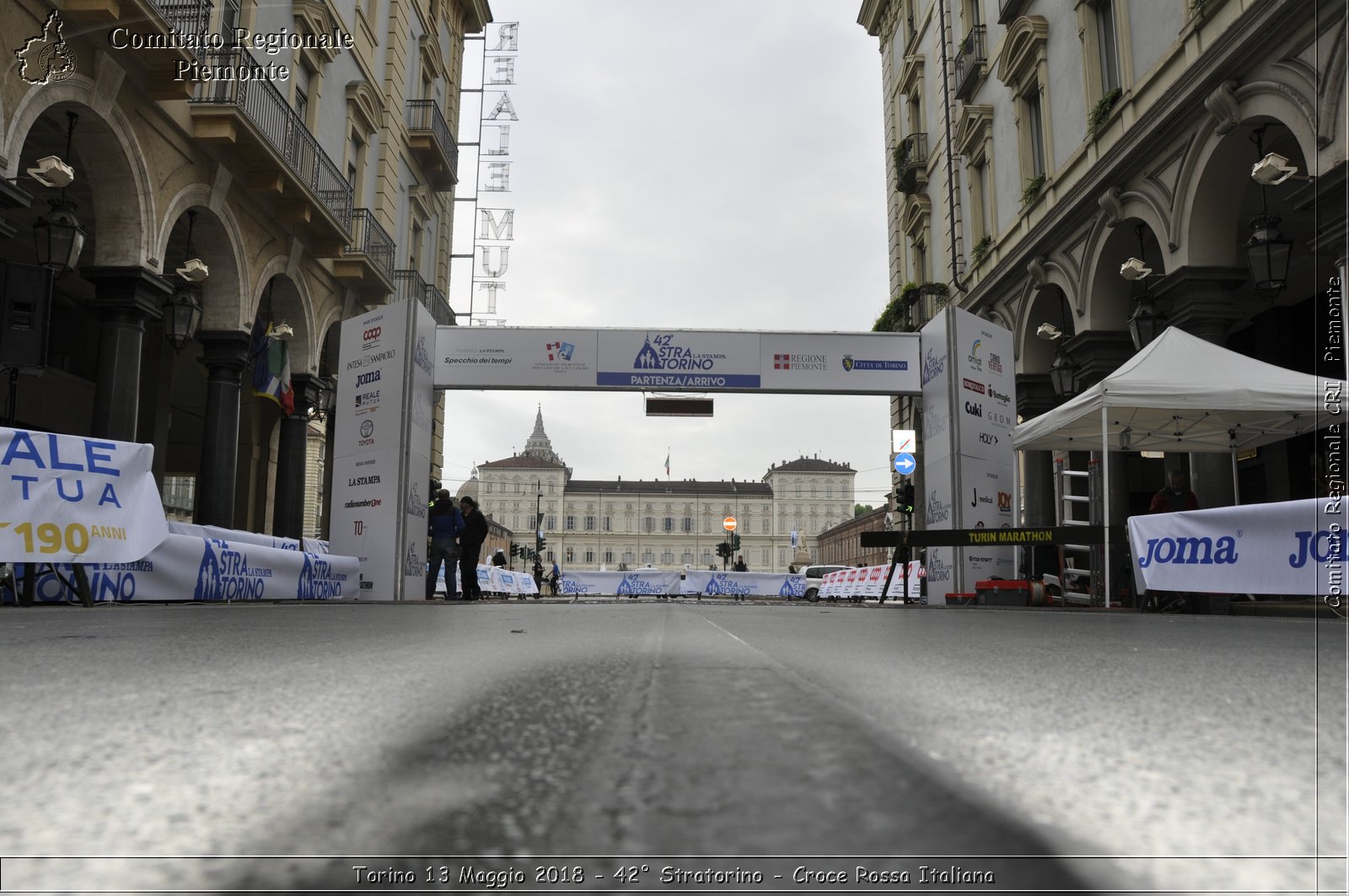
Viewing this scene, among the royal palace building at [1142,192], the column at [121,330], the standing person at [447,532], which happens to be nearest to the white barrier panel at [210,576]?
the standing person at [447,532]

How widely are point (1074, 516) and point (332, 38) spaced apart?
15009 mm

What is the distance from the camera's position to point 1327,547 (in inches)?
223

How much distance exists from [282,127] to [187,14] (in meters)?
2.51

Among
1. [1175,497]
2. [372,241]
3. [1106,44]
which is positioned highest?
[1106,44]

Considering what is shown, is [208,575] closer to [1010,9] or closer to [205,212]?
[205,212]

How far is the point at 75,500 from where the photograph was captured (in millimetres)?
6797

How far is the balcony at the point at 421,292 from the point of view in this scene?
20.0 metres

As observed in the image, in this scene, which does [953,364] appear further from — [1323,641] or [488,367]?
[1323,641]

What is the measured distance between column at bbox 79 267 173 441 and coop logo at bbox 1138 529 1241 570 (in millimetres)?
10757

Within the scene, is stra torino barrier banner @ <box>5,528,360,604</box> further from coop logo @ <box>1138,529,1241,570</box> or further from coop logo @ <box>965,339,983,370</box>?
coop logo @ <box>965,339,983,370</box>

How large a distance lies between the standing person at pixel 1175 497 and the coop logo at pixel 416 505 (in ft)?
31.8

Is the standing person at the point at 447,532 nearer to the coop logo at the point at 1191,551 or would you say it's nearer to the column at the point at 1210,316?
the coop logo at the point at 1191,551

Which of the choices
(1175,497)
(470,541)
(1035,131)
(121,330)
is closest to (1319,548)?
(1175,497)

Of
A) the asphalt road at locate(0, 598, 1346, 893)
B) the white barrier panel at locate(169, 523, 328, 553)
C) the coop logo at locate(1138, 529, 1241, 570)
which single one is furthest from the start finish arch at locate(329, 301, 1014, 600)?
the asphalt road at locate(0, 598, 1346, 893)
